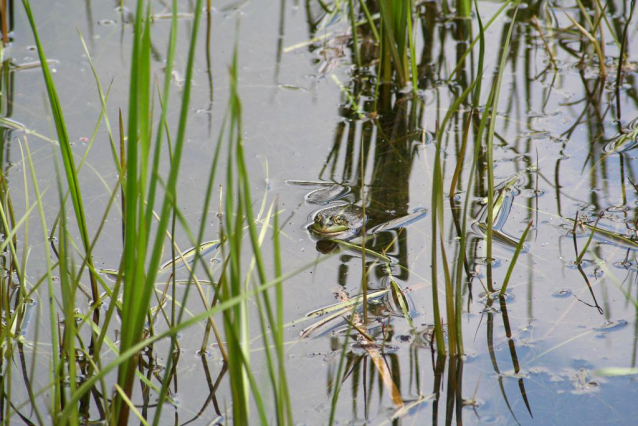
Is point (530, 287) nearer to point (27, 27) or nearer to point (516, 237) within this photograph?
point (516, 237)

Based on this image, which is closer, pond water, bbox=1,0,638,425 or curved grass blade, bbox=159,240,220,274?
pond water, bbox=1,0,638,425

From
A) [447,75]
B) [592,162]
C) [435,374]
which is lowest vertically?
[435,374]

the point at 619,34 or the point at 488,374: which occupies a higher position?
the point at 619,34

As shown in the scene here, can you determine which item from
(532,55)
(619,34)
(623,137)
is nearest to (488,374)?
(623,137)

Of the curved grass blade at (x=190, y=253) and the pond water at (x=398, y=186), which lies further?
the curved grass blade at (x=190, y=253)

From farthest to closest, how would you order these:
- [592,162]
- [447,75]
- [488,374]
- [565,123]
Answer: [447,75] < [565,123] < [592,162] < [488,374]

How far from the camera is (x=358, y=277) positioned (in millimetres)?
2678

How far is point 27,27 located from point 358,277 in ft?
9.46

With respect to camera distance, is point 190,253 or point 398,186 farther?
point 398,186

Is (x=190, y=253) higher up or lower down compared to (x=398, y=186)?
lower down

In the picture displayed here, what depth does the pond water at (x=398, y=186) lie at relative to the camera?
2.21m

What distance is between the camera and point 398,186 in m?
3.20

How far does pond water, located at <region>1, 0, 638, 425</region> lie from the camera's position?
7.25ft

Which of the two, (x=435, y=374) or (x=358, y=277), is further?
(x=358, y=277)
